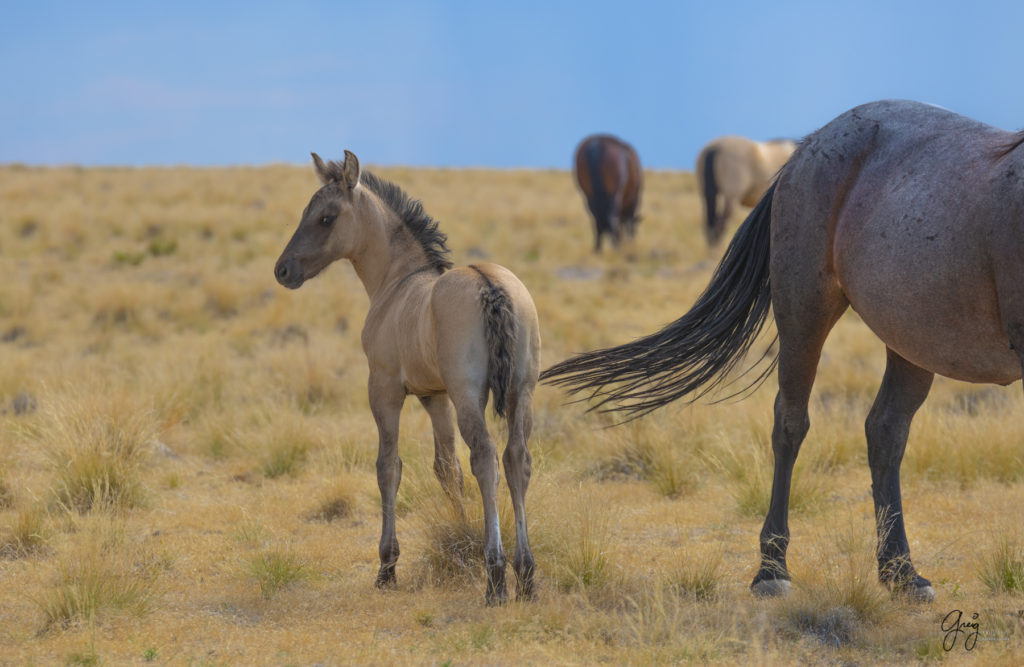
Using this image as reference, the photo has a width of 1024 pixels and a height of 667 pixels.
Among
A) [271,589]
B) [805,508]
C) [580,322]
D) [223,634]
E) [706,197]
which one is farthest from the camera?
[706,197]

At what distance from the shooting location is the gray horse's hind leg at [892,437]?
16.3 feet

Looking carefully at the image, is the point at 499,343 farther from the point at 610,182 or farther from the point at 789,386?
the point at 610,182

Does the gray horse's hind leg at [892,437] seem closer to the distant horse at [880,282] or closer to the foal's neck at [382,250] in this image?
the distant horse at [880,282]

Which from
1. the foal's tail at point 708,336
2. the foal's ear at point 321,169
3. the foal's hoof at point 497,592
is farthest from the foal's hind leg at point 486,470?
the foal's ear at point 321,169

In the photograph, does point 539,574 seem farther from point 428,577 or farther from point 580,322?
point 580,322

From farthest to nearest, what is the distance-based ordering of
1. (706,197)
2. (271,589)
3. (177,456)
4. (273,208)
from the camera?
(273,208) → (706,197) → (177,456) → (271,589)

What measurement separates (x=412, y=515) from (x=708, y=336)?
7.50 ft

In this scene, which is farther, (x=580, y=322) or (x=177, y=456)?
(x=580, y=322)

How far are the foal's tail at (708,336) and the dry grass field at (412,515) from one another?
0.72 metres

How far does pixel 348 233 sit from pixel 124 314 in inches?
400

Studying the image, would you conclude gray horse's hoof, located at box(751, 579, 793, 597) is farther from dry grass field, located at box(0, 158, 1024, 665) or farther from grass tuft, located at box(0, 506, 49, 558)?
grass tuft, located at box(0, 506, 49, 558)

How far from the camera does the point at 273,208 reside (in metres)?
23.6

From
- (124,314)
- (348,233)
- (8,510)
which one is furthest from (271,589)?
(124,314)

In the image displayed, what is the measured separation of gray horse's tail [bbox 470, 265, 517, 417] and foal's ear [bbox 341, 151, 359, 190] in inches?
46.2
